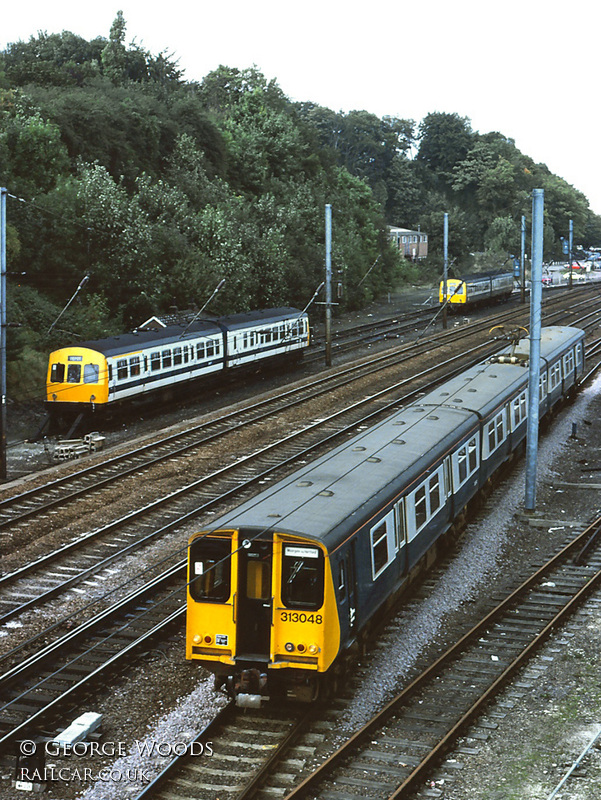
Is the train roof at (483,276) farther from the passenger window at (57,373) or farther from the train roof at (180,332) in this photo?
the passenger window at (57,373)

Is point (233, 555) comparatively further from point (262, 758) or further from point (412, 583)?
point (412, 583)

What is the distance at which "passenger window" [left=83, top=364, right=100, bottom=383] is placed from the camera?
98.6 ft

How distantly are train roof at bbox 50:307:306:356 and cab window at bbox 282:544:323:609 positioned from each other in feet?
65.6

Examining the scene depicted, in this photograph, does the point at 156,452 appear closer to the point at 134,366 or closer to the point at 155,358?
the point at 134,366

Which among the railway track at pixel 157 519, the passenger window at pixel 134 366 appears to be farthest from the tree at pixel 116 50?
the railway track at pixel 157 519

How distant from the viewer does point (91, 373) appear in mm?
30094

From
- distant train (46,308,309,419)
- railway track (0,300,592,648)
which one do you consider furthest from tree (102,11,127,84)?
railway track (0,300,592,648)

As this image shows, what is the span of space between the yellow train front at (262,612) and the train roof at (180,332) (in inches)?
770

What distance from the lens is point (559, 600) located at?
16312 mm

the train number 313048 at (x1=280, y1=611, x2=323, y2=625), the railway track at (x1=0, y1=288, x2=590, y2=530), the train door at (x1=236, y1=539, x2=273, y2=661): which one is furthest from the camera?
the railway track at (x1=0, y1=288, x2=590, y2=530)

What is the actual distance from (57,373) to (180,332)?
5.87m

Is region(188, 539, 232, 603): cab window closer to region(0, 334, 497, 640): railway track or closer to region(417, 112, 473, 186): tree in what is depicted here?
region(0, 334, 497, 640): railway track

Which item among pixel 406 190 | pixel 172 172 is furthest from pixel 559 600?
pixel 406 190

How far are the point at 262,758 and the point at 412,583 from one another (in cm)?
627
